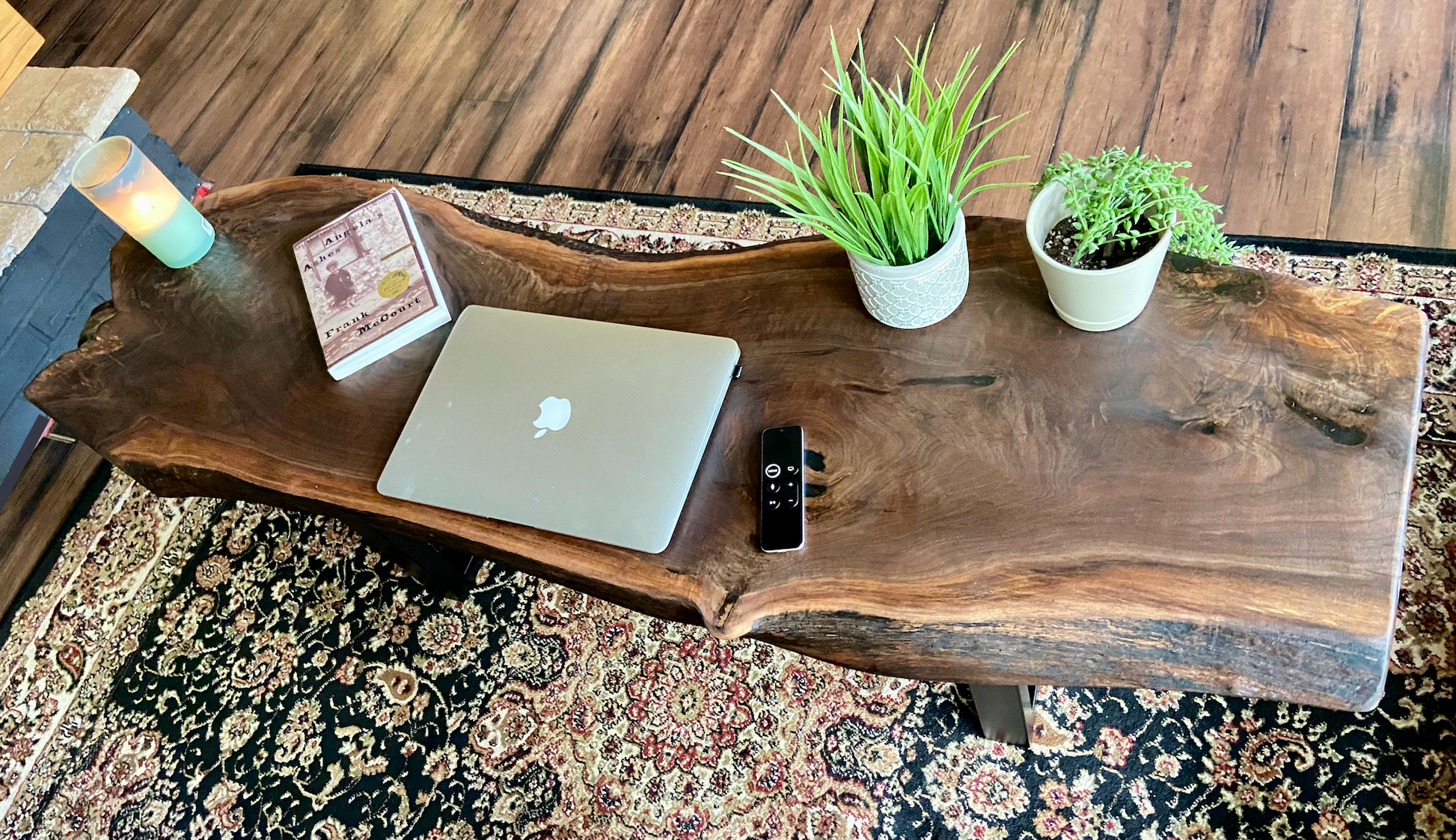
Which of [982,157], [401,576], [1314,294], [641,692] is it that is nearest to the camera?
[1314,294]

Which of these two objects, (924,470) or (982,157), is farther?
(982,157)

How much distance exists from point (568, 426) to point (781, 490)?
0.26 m

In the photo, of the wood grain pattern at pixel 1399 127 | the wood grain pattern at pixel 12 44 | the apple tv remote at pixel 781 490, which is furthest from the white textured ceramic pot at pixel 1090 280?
the wood grain pattern at pixel 12 44

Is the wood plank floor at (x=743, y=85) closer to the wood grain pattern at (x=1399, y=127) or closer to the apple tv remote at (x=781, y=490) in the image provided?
the wood grain pattern at (x=1399, y=127)

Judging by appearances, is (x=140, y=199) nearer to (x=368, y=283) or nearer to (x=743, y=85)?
(x=368, y=283)

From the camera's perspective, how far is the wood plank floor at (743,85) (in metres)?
1.75

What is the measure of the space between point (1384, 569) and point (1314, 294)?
29cm

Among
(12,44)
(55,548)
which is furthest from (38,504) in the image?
(12,44)

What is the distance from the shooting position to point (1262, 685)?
83 cm

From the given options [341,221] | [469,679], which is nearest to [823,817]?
[469,679]

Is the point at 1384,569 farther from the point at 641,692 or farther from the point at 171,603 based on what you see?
the point at 171,603

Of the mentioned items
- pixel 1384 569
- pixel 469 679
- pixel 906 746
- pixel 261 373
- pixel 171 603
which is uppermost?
pixel 261 373

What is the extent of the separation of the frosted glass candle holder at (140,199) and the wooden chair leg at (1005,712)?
4.13 feet

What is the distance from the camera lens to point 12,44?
2.31 m
